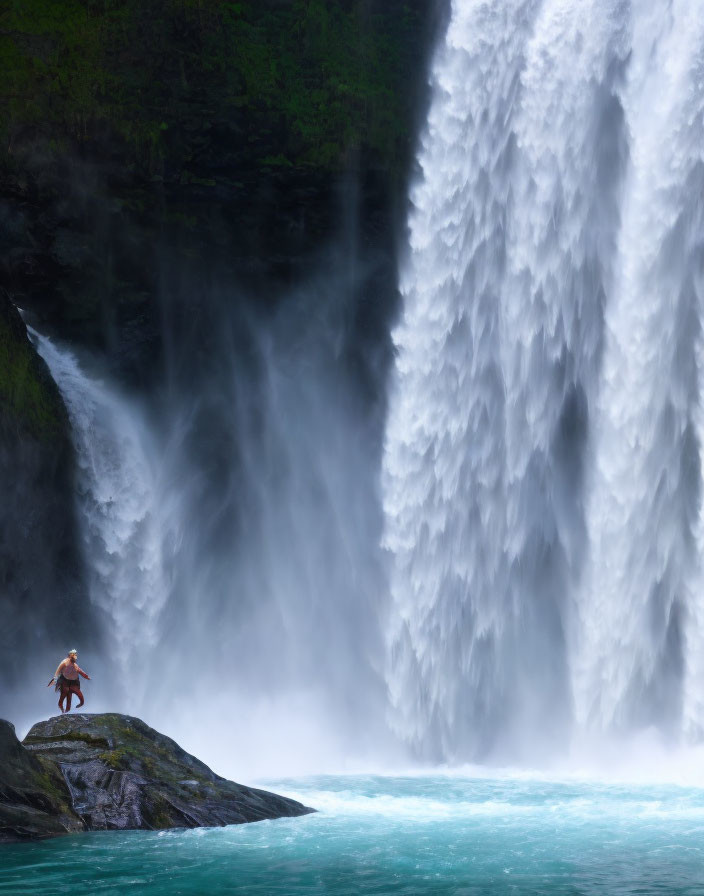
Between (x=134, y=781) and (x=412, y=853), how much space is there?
3966 mm

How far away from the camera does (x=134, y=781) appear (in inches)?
572

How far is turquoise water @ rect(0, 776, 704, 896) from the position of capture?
11.1 m

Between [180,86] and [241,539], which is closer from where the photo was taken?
[180,86]

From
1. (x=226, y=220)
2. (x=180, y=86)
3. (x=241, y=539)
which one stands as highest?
(x=180, y=86)

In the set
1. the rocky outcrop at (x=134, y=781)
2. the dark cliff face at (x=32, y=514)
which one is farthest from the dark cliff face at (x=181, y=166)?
the rocky outcrop at (x=134, y=781)

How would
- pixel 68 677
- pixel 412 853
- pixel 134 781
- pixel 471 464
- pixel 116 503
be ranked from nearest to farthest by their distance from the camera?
pixel 412 853
pixel 134 781
pixel 68 677
pixel 471 464
pixel 116 503

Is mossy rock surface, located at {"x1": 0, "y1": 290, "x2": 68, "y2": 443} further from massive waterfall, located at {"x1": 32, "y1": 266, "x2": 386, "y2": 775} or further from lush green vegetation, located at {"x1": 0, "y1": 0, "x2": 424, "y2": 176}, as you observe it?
lush green vegetation, located at {"x1": 0, "y1": 0, "x2": 424, "y2": 176}

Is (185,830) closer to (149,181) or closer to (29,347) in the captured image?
(29,347)

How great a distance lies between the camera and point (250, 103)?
2628 centimetres

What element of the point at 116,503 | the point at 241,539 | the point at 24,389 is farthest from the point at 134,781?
the point at 241,539

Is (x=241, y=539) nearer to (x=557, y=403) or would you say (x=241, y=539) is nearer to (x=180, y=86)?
(x=557, y=403)

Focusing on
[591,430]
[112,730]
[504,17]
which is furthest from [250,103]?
[112,730]

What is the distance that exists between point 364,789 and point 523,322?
440 inches

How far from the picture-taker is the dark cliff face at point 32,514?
22.6 m
